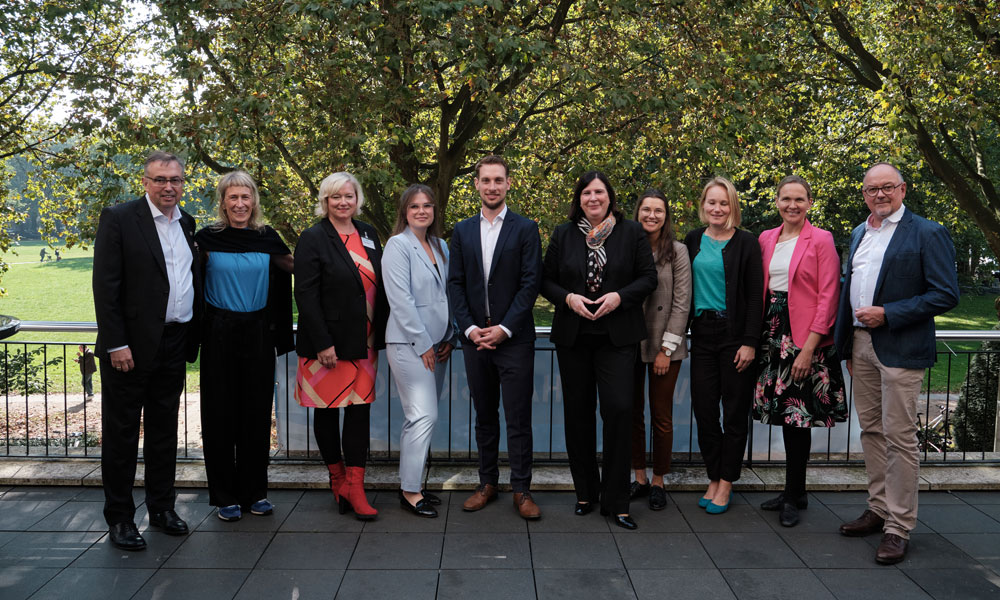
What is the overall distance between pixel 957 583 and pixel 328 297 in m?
3.65

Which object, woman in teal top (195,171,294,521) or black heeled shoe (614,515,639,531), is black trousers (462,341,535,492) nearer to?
black heeled shoe (614,515,639,531)

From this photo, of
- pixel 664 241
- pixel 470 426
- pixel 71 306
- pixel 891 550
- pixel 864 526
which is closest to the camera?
pixel 891 550

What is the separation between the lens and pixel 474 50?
20.1ft

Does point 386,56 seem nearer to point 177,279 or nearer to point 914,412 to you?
point 177,279

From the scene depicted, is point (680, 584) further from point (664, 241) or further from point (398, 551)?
point (664, 241)

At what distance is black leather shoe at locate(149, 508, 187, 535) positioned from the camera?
167 inches

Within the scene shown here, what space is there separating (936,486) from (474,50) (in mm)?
→ 4757

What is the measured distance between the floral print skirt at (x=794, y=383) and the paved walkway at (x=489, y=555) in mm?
672

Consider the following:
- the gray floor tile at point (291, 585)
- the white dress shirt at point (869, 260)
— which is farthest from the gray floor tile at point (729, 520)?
the gray floor tile at point (291, 585)

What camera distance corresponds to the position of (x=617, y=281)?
4.37 m

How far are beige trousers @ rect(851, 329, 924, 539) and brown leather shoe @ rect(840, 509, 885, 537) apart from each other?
4 centimetres

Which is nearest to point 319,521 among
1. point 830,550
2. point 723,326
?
point 723,326

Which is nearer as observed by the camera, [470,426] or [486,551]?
[486,551]

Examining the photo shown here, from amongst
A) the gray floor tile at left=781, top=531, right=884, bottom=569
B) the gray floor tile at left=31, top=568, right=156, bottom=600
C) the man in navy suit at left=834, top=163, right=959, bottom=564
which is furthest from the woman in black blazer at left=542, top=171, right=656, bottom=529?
the gray floor tile at left=31, top=568, right=156, bottom=600
